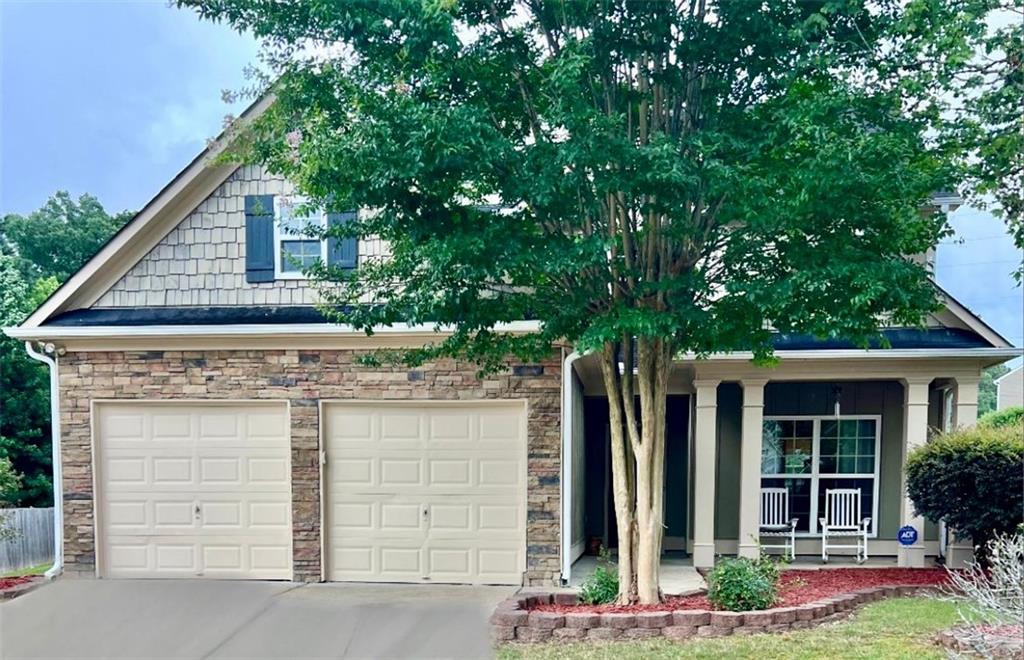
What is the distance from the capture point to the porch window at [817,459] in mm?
9305

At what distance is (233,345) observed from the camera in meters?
7.66

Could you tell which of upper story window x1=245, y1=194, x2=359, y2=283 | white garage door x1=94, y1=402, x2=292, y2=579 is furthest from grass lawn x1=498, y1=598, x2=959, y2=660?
upper story window x1=245, y1=194, x2=359, y2=283

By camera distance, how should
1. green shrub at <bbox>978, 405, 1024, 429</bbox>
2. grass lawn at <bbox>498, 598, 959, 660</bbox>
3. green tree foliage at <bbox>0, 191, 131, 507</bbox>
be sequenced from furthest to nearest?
green tree foliage at <bbox>0, 191, 131, 507</bbox> < green shrub at <bbox>978, 405, 1024, 429</bbox> < grass lawn at <bbox>498, 598, 959, 660</bbox>

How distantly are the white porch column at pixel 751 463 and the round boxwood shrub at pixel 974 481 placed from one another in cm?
177

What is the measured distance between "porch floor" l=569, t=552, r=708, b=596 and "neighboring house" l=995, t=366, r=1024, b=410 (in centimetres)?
2271

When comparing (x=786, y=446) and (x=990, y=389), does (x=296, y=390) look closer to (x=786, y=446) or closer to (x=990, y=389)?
(x=786, y=446)

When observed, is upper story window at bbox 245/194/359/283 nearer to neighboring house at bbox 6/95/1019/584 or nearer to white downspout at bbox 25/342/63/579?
neighboring house at bbox 6/95/1019/584

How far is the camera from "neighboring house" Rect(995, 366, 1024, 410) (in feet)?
80.0

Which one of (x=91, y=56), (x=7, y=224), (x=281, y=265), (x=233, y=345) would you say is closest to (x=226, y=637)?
(x=233, y=345)

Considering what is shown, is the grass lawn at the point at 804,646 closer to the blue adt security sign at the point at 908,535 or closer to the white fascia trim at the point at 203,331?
the blue adt security sign at the point at 908,535

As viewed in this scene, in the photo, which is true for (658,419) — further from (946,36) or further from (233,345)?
(233,345)

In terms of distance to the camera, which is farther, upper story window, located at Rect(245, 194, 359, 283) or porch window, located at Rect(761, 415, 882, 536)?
porch window, located at Rect(761, 415, 882, 536)

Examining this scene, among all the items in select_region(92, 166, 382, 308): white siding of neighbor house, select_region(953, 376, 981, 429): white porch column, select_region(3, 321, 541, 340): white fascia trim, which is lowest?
select_region(953, 376, 981, 429): white porch column

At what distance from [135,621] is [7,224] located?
20.0m
